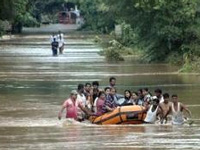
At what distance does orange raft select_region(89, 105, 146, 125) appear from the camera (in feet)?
74.9

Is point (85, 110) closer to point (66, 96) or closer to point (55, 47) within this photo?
point (66, 96)

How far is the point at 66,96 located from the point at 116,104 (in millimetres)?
6834

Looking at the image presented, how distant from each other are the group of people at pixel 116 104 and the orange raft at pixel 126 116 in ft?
0.64

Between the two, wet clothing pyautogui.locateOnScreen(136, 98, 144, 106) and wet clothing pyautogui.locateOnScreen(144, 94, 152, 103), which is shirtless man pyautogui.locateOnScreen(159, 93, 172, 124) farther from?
wet clothing pyautogui.locateOnScreen(136, 98, 144, 106)

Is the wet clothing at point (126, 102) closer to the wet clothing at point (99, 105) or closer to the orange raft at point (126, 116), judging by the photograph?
the wet clothing at point (99, 105)

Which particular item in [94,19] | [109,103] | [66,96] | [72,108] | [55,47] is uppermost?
[109,103]

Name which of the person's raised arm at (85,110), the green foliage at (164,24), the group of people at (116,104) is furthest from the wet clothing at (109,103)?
the green foliage at (164,24)

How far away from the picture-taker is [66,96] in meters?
30.8

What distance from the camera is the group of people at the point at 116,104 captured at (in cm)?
2292

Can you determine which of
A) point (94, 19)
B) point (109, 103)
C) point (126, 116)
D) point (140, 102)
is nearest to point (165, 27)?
point (140, 102)

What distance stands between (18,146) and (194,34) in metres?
28.9

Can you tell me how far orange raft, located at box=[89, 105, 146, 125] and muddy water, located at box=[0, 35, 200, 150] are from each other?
44cm

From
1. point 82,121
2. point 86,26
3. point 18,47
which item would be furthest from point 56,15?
point 82,121

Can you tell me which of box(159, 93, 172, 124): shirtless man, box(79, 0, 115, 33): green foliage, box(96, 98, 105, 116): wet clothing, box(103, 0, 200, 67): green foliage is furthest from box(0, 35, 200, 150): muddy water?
box(79, 0, 115, 33): green foliage
